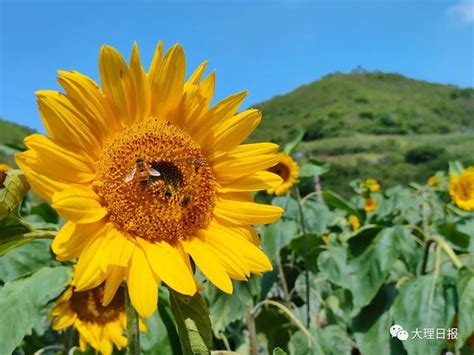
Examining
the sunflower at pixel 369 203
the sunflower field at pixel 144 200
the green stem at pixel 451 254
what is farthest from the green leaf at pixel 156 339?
the sunflower at pixel 369 203

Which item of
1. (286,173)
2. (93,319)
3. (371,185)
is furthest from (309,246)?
(371,185)

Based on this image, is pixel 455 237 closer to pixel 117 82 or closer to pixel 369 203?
pixel 117 82

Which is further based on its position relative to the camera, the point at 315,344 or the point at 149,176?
the point at 315,344

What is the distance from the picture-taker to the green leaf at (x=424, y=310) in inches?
63.7

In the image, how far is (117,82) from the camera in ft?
3.14

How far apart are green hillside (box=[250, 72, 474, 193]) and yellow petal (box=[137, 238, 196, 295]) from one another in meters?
18.9

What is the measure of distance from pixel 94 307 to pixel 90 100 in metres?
1.02

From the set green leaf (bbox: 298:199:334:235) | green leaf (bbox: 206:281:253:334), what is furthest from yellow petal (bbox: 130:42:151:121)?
green leaf (bbox: 298:199:334:235)

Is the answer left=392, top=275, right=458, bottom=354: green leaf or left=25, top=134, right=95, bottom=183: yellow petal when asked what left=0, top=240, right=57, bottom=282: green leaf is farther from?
left=392, top=275, right=458, bottom=354: green leaf

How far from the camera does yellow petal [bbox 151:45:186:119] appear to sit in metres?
0.98

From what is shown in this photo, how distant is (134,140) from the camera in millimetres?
1021

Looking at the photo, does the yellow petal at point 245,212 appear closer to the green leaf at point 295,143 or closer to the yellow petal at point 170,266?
the yellow petal at point 170,266

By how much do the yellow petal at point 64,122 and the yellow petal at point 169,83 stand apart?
0.12 meters

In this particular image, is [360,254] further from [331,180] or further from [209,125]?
[331,180]
